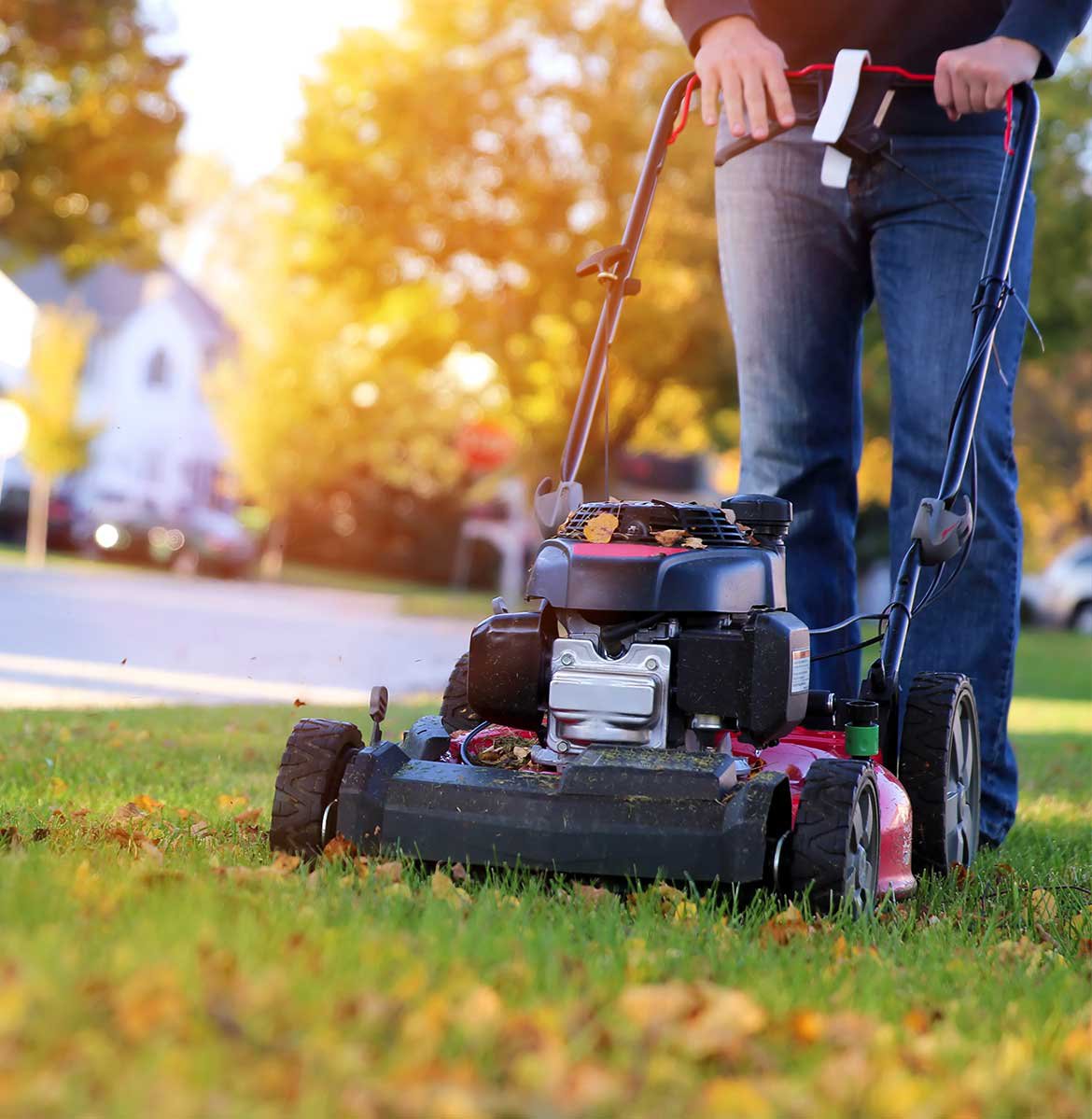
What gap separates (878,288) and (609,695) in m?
1.31

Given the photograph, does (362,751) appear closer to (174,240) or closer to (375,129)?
(375,129)

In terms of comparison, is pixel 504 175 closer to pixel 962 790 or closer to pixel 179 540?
pixel 179 540

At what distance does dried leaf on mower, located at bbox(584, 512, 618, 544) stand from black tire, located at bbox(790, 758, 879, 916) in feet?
1.72

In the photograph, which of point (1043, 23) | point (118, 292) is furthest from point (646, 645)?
point (118, 292)

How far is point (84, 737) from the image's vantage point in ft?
17.1

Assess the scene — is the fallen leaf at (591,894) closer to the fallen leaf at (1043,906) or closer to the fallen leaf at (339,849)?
the fallen leaf at (339,849)

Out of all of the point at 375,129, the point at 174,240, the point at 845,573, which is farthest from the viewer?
the point at 174,240

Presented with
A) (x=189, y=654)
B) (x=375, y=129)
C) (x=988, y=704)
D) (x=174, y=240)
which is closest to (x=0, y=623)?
(x=189, y=654)

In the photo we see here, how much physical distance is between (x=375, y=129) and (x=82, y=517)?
13.6m

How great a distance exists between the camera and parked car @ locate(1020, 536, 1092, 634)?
27.8 metres

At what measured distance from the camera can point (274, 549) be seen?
34.4 metres

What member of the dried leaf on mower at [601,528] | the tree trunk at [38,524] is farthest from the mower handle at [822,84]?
the tree trunk at [38,524]

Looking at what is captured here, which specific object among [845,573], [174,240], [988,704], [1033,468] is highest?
[174,240]

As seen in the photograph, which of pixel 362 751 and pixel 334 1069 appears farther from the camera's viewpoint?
pixel 362 751
